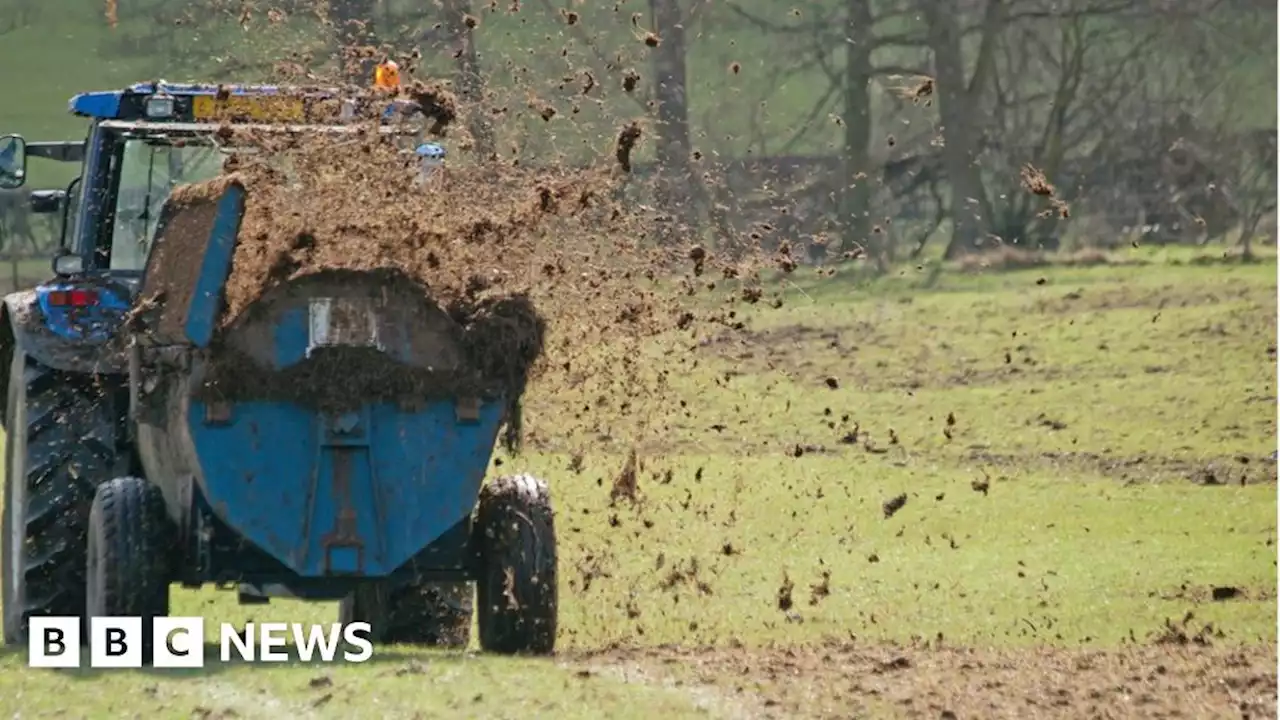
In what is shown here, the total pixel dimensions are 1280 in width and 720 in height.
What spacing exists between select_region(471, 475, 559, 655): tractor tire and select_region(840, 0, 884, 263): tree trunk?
2602 centimetres

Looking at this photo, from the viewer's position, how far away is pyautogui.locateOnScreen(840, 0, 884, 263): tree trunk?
123ft

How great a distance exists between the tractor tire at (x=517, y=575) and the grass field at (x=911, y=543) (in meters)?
0.18

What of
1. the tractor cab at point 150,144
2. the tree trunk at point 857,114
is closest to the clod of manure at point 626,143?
the tractor cab at point 150,144

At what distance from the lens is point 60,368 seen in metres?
11.2

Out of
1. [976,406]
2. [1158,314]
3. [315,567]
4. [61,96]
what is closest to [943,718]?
[315,567]

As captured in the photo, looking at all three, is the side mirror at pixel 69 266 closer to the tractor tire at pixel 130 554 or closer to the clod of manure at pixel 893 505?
the tractor tire at pixel 130 554

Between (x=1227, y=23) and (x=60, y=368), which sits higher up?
A: (x=1227, y=23)

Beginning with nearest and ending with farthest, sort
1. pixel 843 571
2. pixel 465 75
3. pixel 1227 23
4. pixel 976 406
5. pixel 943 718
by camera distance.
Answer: pixel 943 718, pixel 843 571, pixel 465 75, pixel 976 406, pixel 1227 23

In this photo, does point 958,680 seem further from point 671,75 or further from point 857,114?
point 857,114

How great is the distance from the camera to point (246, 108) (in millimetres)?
11883

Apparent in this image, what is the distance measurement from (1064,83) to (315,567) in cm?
2896

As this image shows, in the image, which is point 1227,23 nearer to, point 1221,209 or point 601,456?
point 1221,209

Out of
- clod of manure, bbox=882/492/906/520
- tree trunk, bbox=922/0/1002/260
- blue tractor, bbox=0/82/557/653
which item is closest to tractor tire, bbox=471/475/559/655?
blue tractor, bbox=0/82/557/653

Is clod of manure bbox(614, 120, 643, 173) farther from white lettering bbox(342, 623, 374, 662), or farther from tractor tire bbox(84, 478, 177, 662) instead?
tractor tire bbox(84, 478, 177, 662)
